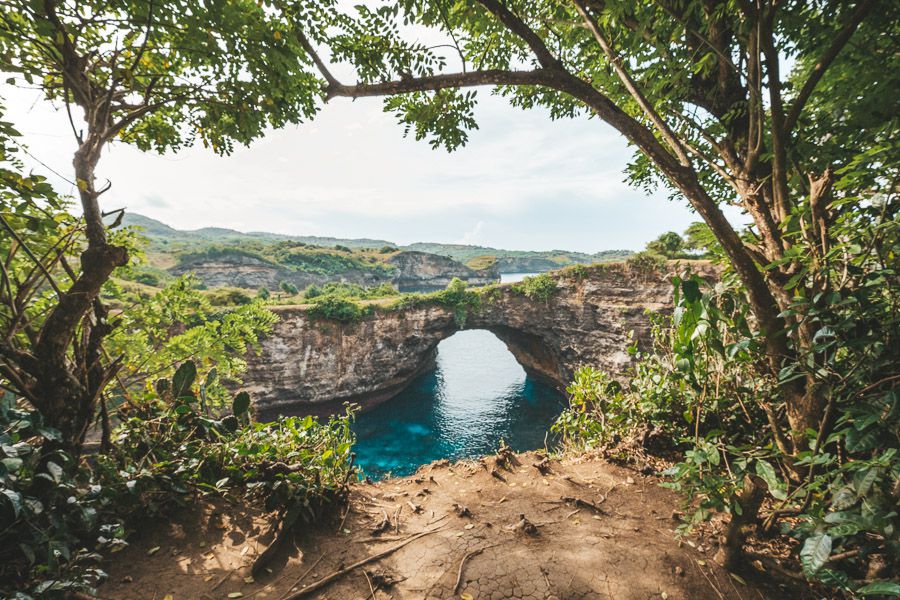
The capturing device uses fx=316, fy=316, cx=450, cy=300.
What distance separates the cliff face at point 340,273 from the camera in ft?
175

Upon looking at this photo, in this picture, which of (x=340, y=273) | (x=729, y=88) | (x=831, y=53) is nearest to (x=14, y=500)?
(x=831, y=53)

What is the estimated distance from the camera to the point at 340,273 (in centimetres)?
6156

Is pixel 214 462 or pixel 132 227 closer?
pixel 214 462

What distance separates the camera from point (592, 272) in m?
22.4

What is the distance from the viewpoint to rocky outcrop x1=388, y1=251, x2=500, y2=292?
7262 cm

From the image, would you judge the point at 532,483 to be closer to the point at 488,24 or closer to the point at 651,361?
the point at 651,361

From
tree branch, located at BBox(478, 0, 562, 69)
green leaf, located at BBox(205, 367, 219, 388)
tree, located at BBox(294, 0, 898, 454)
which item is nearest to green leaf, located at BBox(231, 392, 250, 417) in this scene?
green leaf, located at BBox(205, 367, 219, 388)

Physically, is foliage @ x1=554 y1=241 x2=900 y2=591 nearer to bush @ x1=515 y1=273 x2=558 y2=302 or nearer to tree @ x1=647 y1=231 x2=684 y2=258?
bush @ x1=515 y1=273 x2=558 y2=302

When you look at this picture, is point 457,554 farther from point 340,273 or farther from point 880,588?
point 340,273

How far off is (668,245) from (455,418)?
19736 millimetres

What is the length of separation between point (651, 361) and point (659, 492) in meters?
1.65

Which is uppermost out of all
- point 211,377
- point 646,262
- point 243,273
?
point 646,262

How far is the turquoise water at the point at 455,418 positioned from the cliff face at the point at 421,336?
2187 millimetres

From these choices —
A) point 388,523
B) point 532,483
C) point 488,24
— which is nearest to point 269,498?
point 388,523
